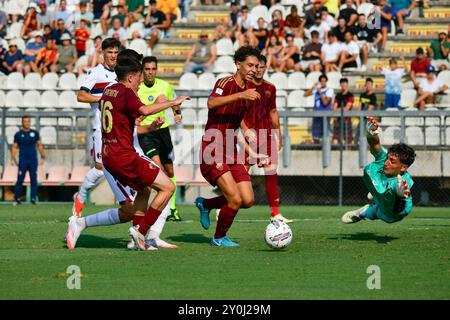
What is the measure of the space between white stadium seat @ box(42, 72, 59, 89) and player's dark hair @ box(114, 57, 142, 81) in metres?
18.3

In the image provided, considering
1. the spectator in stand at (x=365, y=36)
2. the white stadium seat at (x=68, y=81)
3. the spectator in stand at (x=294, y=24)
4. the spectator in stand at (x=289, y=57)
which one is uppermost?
the spectator in stand at (x=294, y=24)

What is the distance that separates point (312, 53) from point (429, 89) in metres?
3.78

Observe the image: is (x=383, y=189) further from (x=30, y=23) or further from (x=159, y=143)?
(x=30, y=23)

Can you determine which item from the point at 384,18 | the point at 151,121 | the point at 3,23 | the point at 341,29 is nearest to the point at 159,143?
the point at 151,121

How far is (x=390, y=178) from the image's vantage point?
1402cm

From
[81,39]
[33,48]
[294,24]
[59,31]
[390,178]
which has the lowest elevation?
[390,178]

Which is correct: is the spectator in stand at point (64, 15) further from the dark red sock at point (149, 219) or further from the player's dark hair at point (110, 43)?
the dark red sock at point (149, 219)

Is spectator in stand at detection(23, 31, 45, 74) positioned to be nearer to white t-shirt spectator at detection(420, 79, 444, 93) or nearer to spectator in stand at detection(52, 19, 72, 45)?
spectator in stand at detection(52, 19, 72, 45)

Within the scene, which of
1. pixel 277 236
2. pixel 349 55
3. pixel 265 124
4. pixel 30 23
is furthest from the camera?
pixel 30 23

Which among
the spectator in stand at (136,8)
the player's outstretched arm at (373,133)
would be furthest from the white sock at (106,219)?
the spectator in stand at (136,8)

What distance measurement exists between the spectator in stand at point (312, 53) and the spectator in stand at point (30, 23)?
965 centimetres

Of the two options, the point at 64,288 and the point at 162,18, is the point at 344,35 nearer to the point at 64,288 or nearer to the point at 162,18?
the point at 162,18

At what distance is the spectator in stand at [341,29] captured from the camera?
2825 cm

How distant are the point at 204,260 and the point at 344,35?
16970 millimetres
